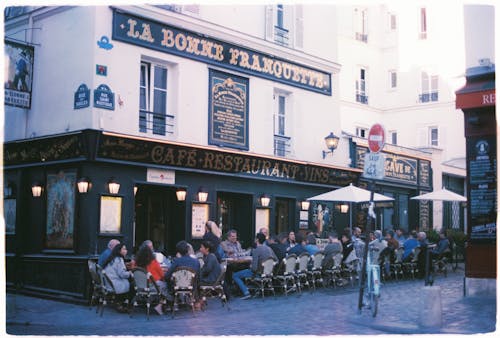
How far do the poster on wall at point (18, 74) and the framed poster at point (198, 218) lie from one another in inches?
169

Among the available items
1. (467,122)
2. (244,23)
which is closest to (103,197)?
(244,23)

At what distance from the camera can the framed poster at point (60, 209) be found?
1342 cm

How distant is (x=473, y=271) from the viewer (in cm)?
1226

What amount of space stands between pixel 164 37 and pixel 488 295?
8.45m

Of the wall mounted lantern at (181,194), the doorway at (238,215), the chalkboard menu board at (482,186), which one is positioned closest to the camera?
the chalkboard menu board at (482,186)

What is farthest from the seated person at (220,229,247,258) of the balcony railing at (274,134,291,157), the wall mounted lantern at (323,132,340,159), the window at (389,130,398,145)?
the window at (389,130,398,145)

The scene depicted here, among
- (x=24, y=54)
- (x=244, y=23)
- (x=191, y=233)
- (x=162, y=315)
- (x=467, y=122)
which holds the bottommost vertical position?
(x=162, y=315)

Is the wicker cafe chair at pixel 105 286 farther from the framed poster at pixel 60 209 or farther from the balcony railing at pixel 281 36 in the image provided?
the balcony railing at pixel 281 36

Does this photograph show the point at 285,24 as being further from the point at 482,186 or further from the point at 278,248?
the point at 482,186

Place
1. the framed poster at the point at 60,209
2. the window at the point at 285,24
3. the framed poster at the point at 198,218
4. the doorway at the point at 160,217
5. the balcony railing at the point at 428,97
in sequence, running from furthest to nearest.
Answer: the balcony railing at the point at 428,97
the window at the point at 285,24
the framed poster at the point at 198,218
the doorway at the point at 160,217
the framed poster at the point at 60,209

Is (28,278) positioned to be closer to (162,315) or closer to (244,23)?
(162,315)

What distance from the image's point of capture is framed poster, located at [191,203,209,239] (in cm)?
1516

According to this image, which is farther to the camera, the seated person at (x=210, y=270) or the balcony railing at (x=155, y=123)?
the balcony railing at (x=155, y=123)

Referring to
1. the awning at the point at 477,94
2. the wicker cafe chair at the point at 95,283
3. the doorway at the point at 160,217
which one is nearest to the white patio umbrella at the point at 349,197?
the doorway at the point at 160,217
